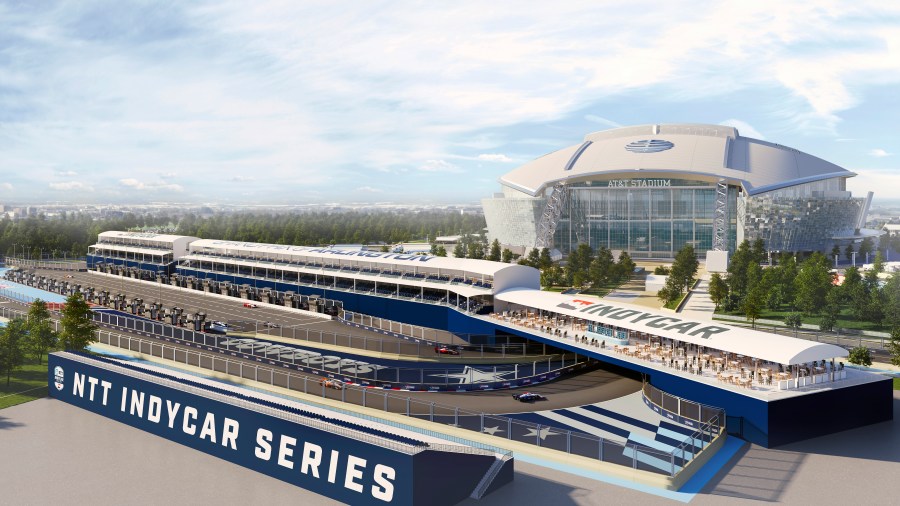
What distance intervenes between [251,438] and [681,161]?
295 feet

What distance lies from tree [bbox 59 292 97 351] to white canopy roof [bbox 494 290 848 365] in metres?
27.9

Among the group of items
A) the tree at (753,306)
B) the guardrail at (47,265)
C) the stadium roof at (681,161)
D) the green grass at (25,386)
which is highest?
the stadium roof at (681,161)

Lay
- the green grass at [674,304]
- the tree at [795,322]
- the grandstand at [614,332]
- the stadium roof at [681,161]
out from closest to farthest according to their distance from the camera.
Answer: the grandstand at [614,332] → the tree at [795,322] → the green grass at [674,304] → the stadium roof at [681,161]

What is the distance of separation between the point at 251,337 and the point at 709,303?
43.8 m

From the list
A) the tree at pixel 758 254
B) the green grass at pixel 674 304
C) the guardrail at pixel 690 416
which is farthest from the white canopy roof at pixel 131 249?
the tree at pixel 758 254

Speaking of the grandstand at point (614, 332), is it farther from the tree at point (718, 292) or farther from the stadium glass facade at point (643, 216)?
the stadium glass facade at point (643, 216)

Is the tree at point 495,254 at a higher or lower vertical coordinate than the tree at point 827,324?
higher

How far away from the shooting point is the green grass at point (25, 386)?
3462cm

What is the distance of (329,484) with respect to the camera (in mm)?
22719

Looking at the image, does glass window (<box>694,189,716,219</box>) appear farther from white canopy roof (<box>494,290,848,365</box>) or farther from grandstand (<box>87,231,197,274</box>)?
grandstand (<box>87,231,197,274</box>)

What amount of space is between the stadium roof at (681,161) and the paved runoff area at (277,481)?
75.7 metres

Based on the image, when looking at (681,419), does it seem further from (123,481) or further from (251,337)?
(251,337)

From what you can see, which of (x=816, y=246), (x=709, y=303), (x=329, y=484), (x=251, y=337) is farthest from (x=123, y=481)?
(x=816, y=246)

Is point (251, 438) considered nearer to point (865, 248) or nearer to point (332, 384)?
point (332, 384)
